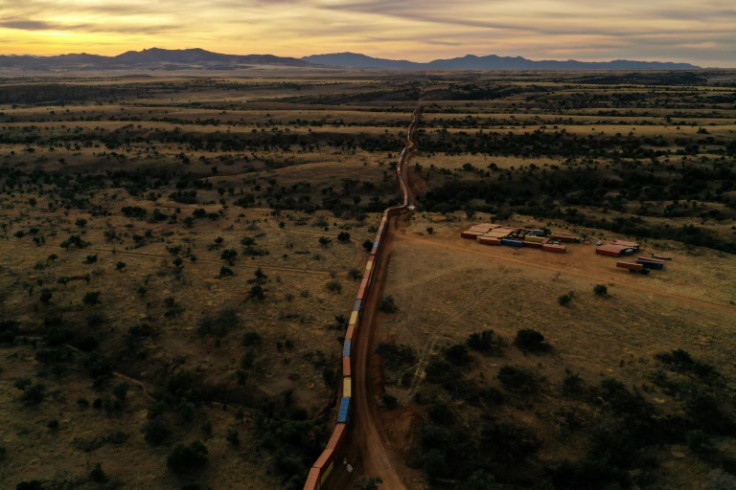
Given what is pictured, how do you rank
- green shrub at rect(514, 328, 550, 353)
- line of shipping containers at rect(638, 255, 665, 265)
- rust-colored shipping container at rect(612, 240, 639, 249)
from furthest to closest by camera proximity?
rust-colored shipping container at rect(612, 240, 639, 249) < line of shipping containers at rect(638, 255, 665, 265) < green shrub at rect(514, 328, 550, 353)

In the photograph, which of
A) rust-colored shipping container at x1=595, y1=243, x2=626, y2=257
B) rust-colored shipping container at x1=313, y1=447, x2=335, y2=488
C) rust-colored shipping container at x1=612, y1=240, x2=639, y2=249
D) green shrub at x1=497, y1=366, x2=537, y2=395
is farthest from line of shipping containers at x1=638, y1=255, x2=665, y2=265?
rust-colored shipping container at x1=313, y1=447, x2=335, y2=488

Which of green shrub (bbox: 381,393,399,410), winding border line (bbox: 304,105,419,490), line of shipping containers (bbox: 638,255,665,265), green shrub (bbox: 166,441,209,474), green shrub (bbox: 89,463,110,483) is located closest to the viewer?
green shrub (bbox: 89,463,110,483)

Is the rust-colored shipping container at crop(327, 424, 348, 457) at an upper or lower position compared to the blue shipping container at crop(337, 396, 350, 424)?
lower

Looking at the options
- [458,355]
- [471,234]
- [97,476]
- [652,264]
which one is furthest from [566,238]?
[97,476]

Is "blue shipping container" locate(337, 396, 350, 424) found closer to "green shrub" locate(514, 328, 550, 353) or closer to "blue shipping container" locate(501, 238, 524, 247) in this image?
"green shrub" locate(514, 328, 550, 353)

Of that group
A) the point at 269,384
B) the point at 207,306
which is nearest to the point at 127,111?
the point at 207,306

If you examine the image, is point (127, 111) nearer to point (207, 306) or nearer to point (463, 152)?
point (463, 152)

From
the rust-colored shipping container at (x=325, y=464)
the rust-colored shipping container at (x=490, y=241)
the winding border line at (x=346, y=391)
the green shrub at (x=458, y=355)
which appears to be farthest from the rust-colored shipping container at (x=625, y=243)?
the rust-colored shipping container at (x=325, y=464)

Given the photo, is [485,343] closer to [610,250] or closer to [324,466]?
[324,466]
